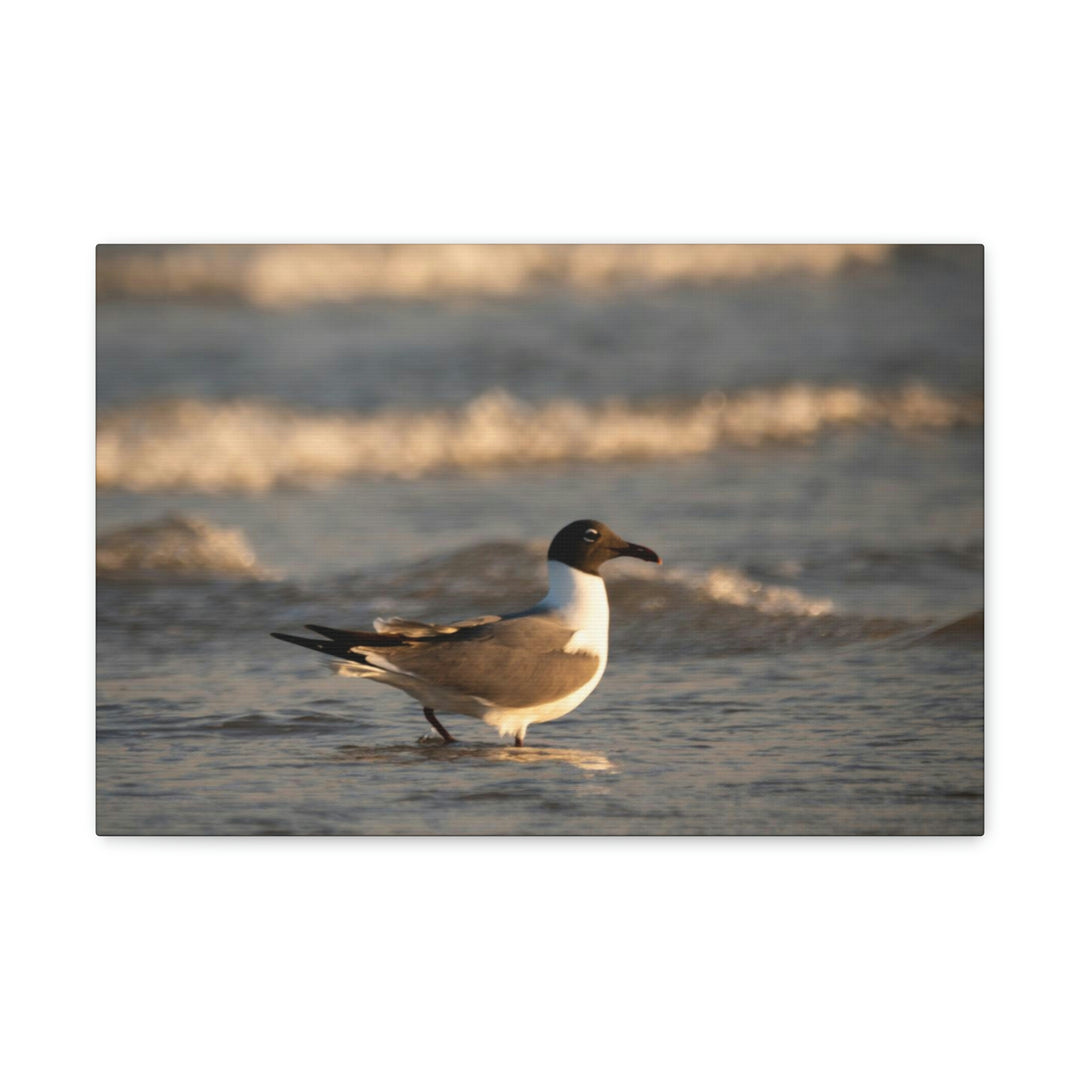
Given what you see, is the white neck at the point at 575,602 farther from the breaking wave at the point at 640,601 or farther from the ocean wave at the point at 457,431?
the ocean wave at the point at 457,431

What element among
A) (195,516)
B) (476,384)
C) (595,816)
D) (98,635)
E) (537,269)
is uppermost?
(537,269)

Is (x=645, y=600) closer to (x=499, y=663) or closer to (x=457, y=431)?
(x=499, y=663)

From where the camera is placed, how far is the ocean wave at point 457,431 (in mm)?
4430

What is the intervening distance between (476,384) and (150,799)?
1.28 meters

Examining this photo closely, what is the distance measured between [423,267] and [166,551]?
0.94 metres

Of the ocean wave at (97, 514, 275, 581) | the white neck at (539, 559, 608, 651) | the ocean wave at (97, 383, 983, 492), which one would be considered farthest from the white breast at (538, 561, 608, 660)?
the ocean wave at (97, 514, 275, 581)

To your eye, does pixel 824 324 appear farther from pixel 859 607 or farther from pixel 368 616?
pixel 368 616

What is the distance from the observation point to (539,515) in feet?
14.5

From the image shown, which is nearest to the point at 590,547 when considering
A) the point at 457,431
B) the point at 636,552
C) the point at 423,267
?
the point at 636,552

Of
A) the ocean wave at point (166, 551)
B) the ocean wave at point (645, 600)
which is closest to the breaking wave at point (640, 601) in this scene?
the ocean wave at point (645, 600)

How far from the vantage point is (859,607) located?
4.41 m

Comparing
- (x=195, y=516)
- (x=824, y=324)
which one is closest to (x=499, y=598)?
(x=195, y=516)

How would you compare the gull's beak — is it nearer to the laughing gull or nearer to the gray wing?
the laughing gull

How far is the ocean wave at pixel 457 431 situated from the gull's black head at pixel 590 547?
0.56 feet
